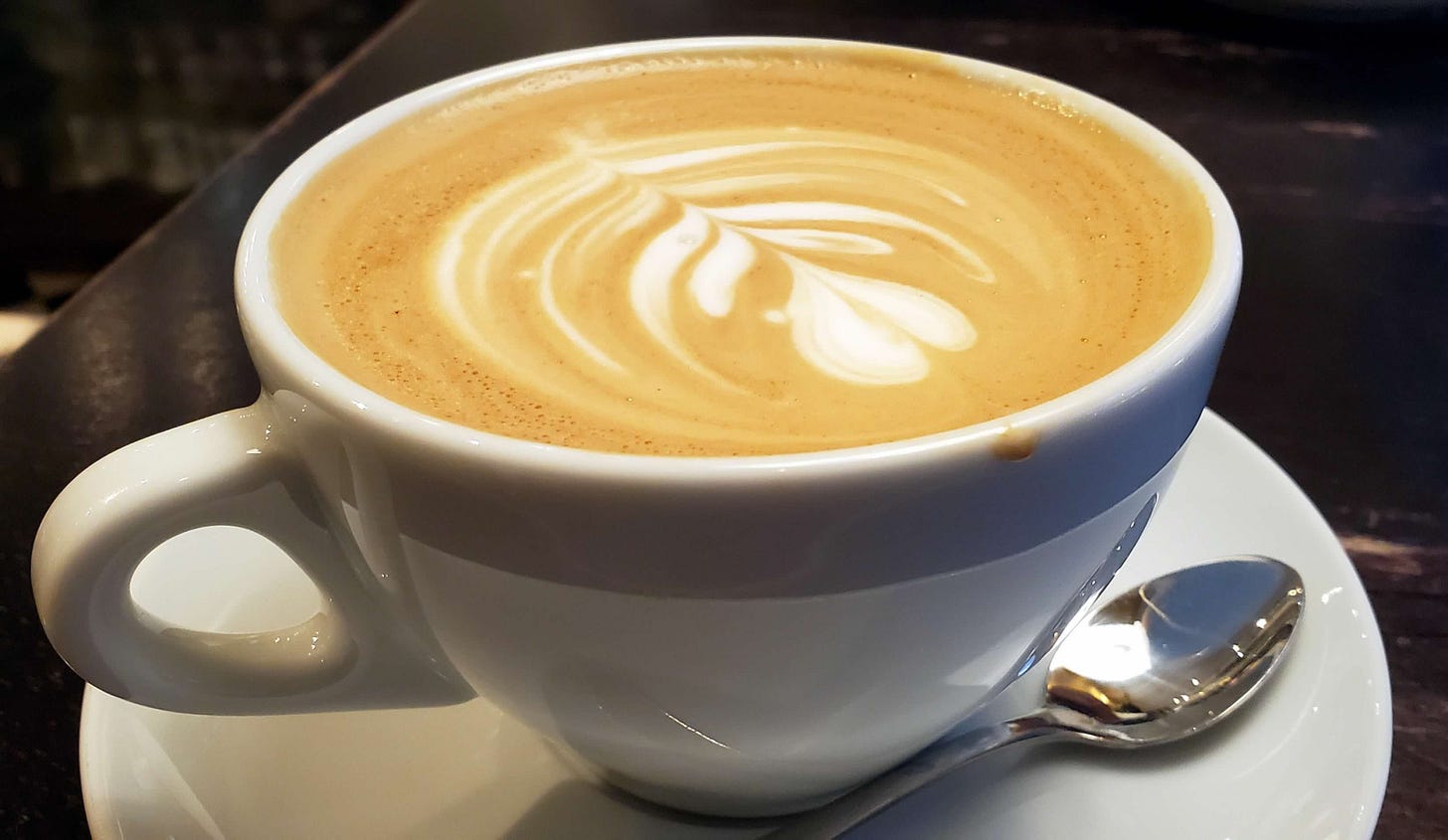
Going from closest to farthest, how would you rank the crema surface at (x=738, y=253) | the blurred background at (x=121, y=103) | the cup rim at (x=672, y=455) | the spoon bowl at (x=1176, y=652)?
the cup rim at (x=672, y=455), the crema surface at (x=738, y=253), the spoon bowl at (x=1176, y=652), the blurred background at (x=121, y=103)

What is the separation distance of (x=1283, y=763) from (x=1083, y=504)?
28 cm

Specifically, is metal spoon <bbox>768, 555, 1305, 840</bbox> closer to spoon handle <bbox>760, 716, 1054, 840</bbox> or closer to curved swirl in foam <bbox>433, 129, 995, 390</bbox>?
spoon handle <bbox>760, 716, 1054, 840</bbox>

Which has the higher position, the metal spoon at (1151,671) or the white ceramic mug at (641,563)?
the white ceramic mug at (641,563)

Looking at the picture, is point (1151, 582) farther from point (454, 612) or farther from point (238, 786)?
point (238, 786)

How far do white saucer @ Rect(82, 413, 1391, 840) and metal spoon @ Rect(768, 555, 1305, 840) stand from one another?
1cm

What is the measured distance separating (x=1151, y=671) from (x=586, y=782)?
0.39 meters

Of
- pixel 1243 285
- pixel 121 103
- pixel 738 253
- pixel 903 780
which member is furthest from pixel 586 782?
pixel 121 103

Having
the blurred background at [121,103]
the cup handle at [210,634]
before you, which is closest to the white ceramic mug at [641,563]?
the cup handle at [210,634]

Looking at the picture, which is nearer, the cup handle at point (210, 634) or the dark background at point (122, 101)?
the cup handle at point (210, 634)

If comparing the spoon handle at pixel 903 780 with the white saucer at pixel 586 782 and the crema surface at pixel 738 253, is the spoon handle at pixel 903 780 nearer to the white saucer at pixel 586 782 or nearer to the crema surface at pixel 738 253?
the white saucer at pixel 586 782

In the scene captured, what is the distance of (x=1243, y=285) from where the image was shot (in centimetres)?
130

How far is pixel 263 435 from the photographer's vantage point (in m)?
0.57

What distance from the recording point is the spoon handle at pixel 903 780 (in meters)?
0.65

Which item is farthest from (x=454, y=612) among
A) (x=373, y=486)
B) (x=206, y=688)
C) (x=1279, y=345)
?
(x=1279, y=345)
